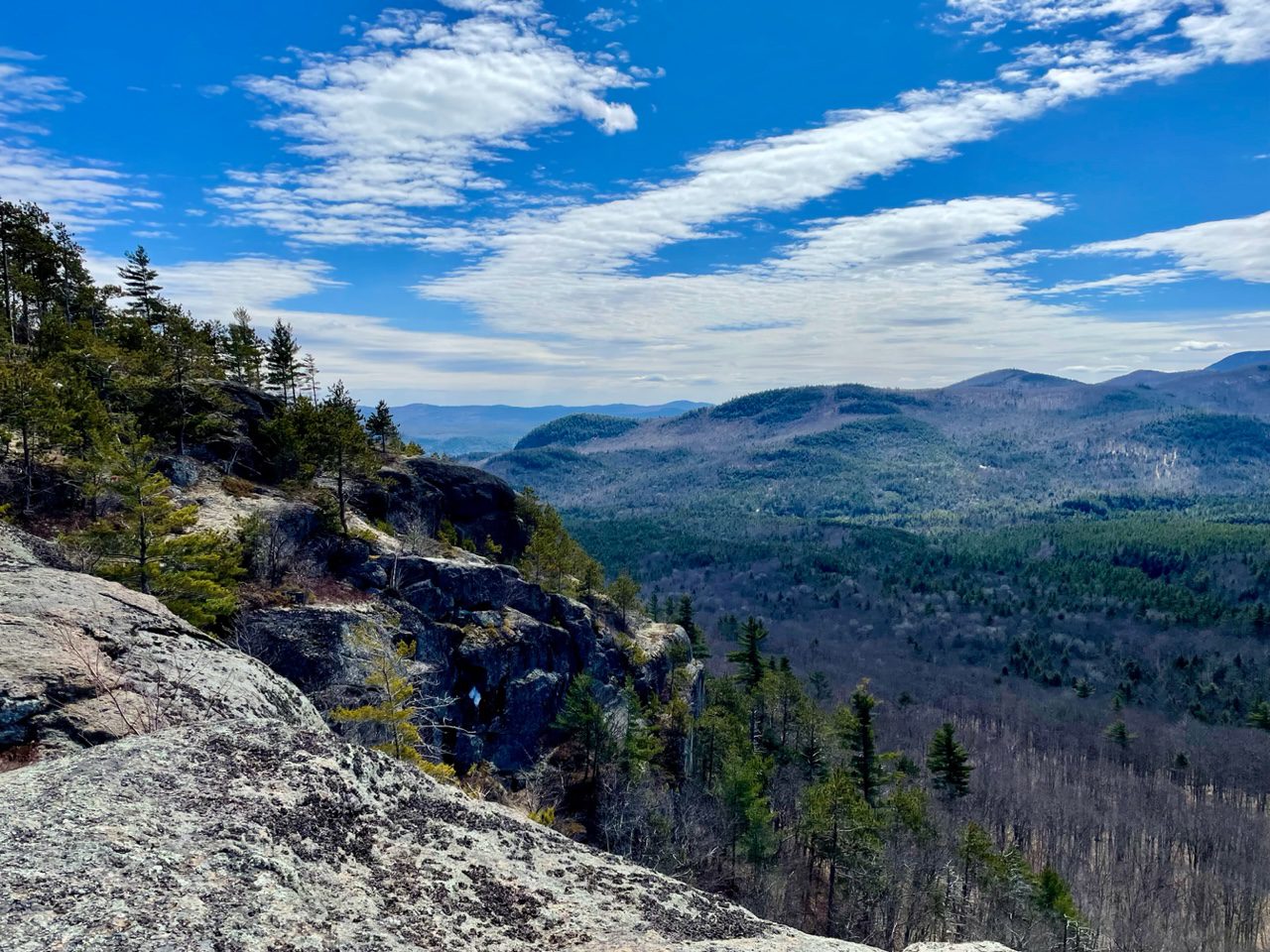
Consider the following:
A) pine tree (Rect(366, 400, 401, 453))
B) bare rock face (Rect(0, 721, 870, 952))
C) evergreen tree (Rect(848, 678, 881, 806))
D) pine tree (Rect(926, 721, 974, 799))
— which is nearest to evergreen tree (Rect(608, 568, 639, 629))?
evergreen tree (Rect(848, 678, 881, 806))

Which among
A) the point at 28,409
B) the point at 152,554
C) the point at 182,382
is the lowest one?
the point at 152,554

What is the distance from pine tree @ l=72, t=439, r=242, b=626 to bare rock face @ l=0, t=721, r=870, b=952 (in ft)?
52.3

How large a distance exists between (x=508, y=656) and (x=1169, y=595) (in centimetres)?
17611

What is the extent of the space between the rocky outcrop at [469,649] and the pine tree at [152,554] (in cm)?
403

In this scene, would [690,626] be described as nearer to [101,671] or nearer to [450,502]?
[450,502]

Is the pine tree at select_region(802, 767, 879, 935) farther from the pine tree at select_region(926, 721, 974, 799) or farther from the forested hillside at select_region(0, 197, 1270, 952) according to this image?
the pine tree at select_region(926, 721, 974, 799)

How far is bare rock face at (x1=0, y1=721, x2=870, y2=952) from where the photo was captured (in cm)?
757

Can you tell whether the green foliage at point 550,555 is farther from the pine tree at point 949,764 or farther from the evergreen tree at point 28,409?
the pine tree at point 949,764

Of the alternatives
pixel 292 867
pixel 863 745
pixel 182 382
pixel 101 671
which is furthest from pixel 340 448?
pixel 863 745

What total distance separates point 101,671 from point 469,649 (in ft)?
103

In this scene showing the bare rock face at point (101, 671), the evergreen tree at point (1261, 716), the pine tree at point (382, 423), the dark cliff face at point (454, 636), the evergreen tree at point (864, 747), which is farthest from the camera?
the evergreen tree at point (1261, 716)

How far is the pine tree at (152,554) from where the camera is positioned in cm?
2412

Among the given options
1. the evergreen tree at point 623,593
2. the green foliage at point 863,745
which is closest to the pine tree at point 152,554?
the evergreen tree at point 623,593

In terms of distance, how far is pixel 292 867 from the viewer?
9.04 m
